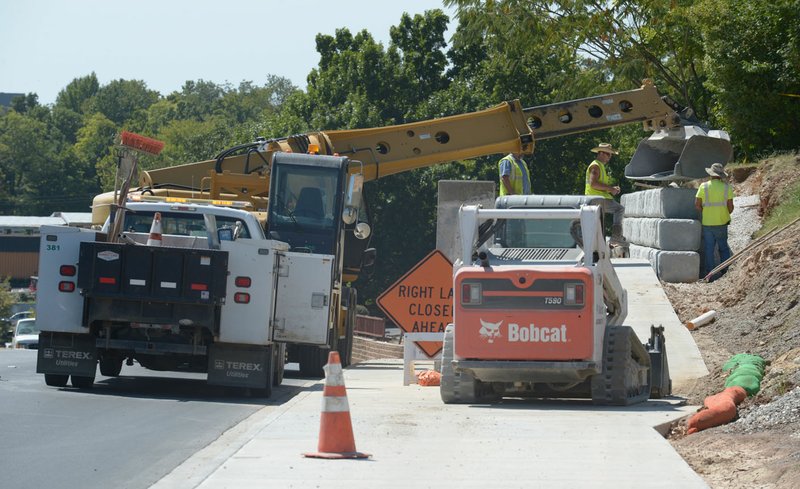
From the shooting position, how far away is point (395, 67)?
166 feet

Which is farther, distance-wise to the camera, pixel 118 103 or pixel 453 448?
pixel 118 103

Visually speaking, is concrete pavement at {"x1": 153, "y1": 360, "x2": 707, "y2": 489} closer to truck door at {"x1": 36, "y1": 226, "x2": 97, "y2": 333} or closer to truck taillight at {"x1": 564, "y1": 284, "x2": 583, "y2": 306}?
truck taillight at {"x1": 564, "y1": 284, "x2": 583, "y2": 306}

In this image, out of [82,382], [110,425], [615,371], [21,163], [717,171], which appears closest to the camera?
[110,425]

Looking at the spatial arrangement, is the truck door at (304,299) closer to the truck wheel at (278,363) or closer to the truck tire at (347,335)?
the truck wheel at (278,363)

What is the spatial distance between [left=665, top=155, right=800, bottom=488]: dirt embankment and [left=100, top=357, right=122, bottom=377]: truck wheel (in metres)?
7.19

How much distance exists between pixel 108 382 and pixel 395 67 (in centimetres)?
3514

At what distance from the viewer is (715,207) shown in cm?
2073

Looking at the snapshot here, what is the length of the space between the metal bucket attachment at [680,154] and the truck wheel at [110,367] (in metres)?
10.3

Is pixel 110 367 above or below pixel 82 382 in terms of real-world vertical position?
above

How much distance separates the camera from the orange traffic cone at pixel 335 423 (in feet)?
31.7

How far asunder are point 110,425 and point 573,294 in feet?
15.4

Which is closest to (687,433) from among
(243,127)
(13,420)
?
(13,420)

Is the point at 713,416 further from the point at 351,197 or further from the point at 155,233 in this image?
the point at 351,197

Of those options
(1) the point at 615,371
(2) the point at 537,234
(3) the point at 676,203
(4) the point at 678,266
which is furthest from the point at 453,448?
(3) the point at 676,203
